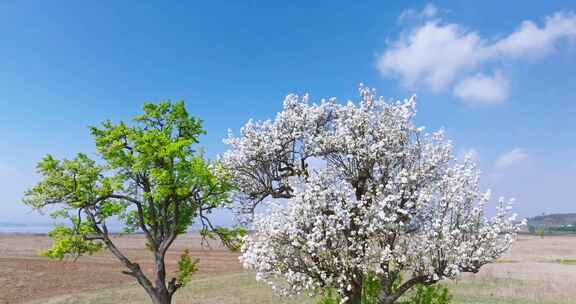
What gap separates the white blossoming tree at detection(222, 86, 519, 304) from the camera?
16750 millimetres

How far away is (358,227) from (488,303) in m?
26.1

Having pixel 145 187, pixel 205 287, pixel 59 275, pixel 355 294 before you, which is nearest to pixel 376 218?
pixel 355 294

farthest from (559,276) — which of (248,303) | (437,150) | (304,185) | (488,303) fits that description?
(304,185)

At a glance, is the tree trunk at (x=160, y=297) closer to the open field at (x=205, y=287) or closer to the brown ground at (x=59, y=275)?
the brown ground at (x=59, y=275)

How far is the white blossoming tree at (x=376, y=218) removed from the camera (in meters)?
16.8

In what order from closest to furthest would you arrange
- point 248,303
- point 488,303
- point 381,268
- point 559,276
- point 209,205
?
point 381,268
point 209,205
point 488,303
point 248,303
point 559,276

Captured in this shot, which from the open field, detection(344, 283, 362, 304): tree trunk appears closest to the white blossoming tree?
detection(344, 283, 362, 304): tree trunk

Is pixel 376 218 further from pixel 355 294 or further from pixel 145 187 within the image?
pixel 145 187

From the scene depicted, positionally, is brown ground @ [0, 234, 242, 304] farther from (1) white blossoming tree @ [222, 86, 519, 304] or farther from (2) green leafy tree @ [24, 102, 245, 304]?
(1) white blossoming tree @ [222, 86, 519, 304]

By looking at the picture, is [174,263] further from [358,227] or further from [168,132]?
[358,227]

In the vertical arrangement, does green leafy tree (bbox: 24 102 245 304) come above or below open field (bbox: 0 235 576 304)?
above

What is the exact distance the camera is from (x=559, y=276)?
58.8 m

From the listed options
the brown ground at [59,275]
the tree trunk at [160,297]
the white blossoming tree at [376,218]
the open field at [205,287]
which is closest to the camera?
the white blossoming tree at [376,218]

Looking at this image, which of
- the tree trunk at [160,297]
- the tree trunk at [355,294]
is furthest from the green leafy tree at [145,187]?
the tree trunk at [355,294]
